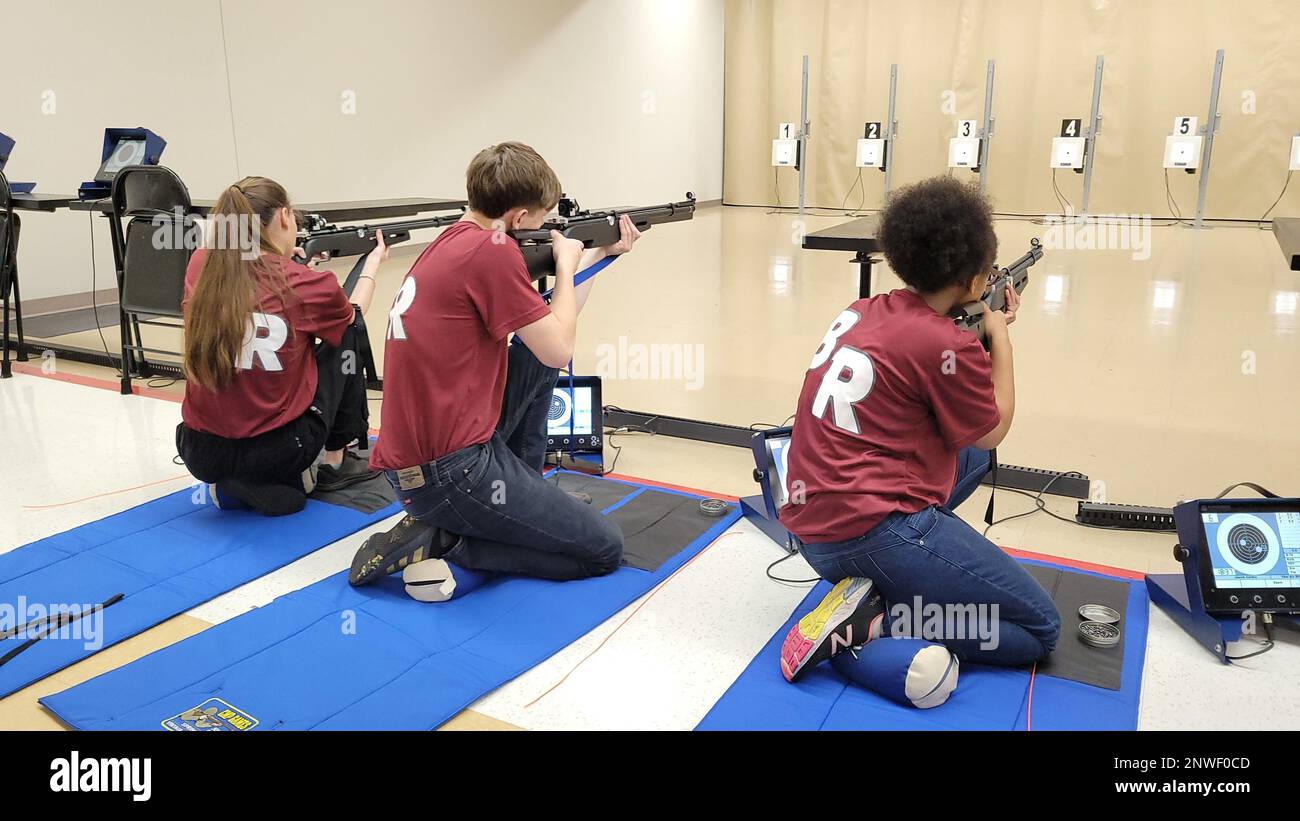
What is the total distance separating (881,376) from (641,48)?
1044 centimetres

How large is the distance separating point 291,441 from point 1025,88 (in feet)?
35.4

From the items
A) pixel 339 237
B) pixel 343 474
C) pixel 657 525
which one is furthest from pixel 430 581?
pixel 339 237

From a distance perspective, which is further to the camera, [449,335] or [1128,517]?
→ [1128,517]

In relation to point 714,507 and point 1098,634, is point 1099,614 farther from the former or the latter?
point 714,507

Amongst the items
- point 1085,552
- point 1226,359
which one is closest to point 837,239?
point 1085,552

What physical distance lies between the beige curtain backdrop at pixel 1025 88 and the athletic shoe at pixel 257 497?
1042 cm

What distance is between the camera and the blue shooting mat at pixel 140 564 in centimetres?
225

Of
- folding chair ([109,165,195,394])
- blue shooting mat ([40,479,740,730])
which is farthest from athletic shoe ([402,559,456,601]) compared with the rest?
folding chair ([109,165,195,394])

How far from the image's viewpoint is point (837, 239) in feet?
11.3

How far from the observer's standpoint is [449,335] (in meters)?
2.32

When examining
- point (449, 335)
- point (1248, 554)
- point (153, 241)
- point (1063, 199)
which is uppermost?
point (1063, 199)

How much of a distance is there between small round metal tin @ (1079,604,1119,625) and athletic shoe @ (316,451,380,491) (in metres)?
2.20
